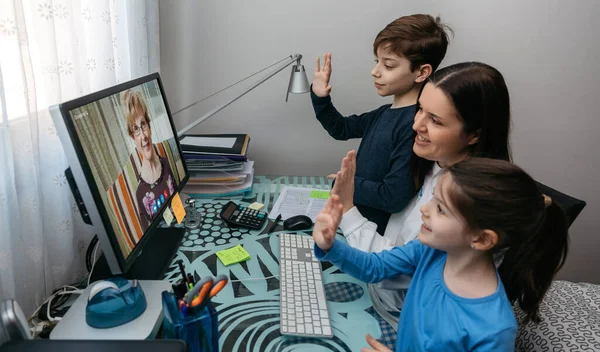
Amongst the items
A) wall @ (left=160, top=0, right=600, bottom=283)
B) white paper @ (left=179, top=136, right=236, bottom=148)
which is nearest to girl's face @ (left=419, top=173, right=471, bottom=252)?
white paper @ (left=179, top=136, right=236, bottom=148)

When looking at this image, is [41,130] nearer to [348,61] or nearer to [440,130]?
[440,130]

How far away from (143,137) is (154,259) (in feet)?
1.00

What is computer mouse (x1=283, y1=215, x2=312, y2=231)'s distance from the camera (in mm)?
1177

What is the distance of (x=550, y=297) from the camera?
101 centimetres

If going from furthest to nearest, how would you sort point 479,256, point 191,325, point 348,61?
point 348,61, point 479,256, point 191,325

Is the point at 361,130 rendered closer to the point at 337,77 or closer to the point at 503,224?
the point at 337,77

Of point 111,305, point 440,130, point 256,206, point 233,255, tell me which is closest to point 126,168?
point 111,305

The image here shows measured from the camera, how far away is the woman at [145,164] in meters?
0.84

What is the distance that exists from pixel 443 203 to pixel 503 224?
0.10 meters

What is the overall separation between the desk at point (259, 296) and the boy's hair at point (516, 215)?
308 millimetres

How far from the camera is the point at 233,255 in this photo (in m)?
1.03

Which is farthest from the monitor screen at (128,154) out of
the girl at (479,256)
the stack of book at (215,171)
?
the girl at (479,256)

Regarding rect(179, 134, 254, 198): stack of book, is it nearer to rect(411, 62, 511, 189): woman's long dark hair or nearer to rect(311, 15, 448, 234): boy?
rect(311, 15, 448, 234): boy

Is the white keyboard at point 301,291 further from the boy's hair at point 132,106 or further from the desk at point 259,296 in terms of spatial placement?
the boy's hair at point 132,106
